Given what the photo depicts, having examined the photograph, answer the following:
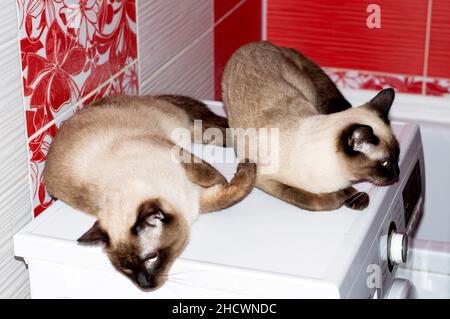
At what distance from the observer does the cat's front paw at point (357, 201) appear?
56.8 inches

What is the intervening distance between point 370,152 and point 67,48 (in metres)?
0.67

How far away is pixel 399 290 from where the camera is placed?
1594 millimetres

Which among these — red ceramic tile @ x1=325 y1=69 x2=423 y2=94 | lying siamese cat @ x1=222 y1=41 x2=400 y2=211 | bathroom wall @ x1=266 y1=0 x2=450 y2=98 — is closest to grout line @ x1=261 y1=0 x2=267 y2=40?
bathroom wall @ x1=266 y1=0 x2=450 y2=98

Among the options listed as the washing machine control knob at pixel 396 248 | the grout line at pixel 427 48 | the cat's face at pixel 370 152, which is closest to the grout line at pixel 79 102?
the cat's face at pixel 370 152

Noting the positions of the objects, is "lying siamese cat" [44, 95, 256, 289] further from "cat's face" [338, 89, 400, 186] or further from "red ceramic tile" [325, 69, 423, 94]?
"red ceramic tile" [325, 69, 423, 94]

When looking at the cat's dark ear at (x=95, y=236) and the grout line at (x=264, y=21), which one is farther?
the grout line at (x=264, y=21)

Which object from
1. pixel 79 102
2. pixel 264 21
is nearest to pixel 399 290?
pixel 79 102

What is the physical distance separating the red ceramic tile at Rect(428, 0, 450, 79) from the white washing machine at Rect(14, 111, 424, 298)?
3.74ft

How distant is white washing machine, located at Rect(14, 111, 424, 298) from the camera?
1229 millimetres

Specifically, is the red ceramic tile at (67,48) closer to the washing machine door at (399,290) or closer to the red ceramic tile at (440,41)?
the washing machine door at (399,290)

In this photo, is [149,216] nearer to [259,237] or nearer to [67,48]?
[259,237]

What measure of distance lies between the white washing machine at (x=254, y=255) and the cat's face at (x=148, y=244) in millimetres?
23
